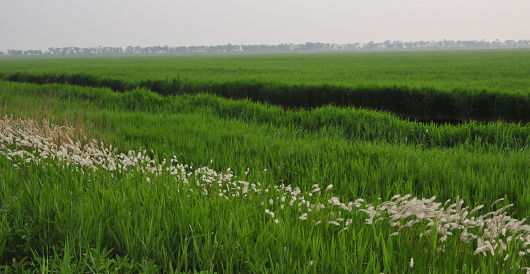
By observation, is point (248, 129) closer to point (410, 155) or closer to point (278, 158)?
point (278, 158)

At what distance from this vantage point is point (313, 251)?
1.95 metres

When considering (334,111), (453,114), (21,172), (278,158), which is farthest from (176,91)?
(21,172)

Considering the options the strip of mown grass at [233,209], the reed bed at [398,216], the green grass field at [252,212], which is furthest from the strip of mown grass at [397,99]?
the reed bed at [398,216]

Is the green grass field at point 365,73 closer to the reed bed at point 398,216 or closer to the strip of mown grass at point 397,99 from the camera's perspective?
the strip of mown grass at point 397,99

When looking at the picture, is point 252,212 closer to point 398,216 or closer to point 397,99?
point 398,216

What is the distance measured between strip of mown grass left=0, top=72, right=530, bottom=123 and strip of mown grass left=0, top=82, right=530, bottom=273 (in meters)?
4.35

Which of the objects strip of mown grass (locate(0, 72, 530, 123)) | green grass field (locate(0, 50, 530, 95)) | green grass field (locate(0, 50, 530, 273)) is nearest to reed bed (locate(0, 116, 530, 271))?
green grass field (locate(0, 50, 530, 273))

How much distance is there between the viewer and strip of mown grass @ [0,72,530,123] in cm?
1080

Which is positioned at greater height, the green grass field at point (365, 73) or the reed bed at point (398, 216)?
the green grass field at point (365, 73)

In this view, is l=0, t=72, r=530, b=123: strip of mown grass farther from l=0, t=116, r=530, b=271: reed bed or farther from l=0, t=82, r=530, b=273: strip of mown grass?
l=0, t=116, r=530, b=271: reed bed

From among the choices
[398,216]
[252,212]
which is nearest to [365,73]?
[252,212]

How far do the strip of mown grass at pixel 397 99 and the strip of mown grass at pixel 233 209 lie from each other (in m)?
4.35

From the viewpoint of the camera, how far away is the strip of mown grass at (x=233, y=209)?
1.98 m

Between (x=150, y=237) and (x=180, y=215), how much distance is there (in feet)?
1.10
